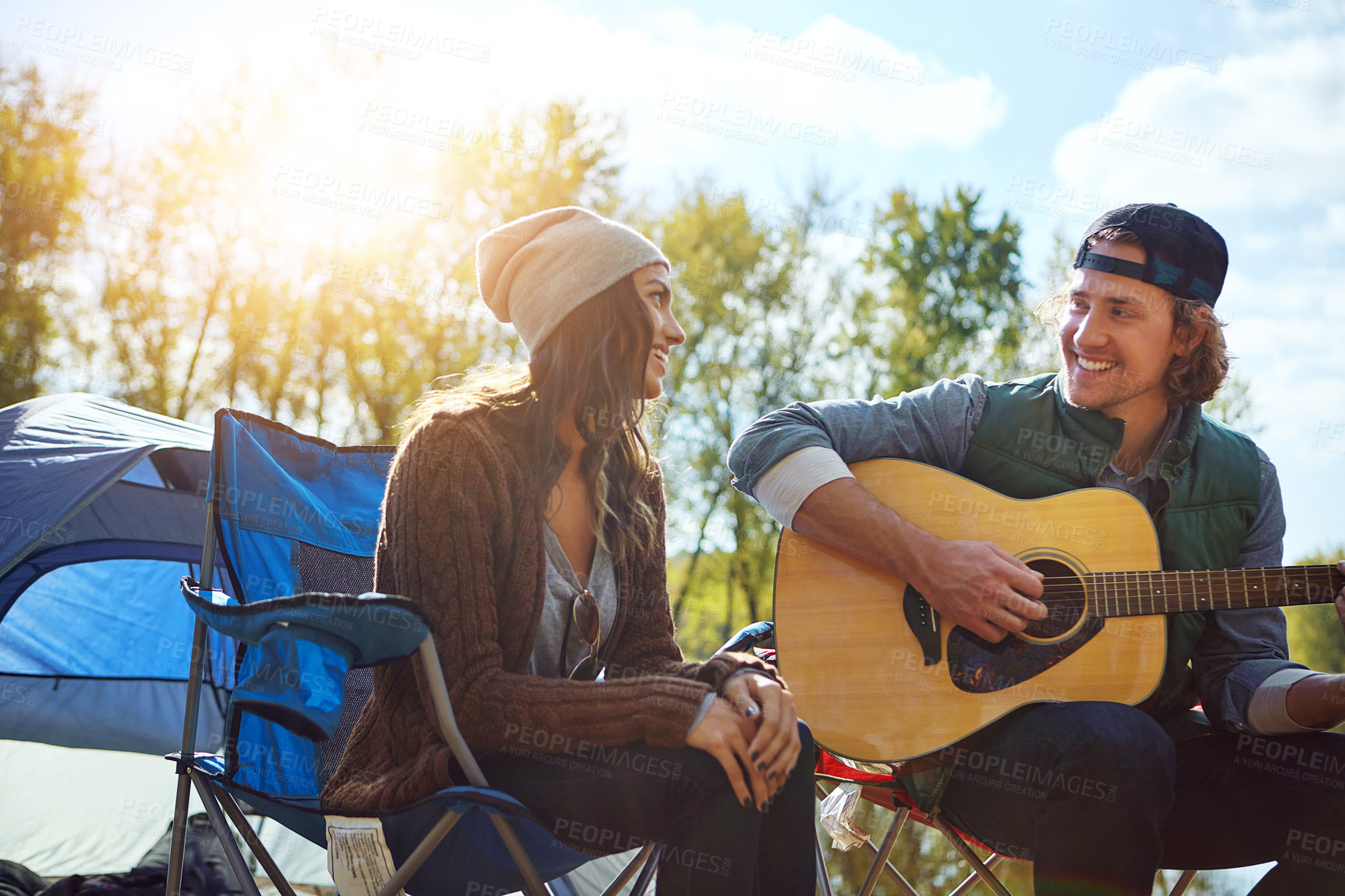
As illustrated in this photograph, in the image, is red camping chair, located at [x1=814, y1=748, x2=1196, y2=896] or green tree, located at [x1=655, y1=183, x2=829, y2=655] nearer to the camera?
red camping chair, located at [x1=814, y1=748, x2=1196, y2=896]

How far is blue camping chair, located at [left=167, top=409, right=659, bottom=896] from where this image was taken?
1220mm

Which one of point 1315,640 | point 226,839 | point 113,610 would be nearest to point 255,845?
point 226,839

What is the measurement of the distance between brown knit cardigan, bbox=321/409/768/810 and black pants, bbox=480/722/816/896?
32 millimetres

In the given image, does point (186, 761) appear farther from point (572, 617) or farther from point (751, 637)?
point (751, 637)

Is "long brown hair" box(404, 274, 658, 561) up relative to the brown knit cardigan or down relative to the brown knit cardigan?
up

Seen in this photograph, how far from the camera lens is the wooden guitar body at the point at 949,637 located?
5.33 ft

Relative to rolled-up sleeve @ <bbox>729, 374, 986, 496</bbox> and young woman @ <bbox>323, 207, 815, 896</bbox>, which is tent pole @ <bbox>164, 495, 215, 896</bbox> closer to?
young woman @ <bbox>323, 207, 815, 896</bbox>

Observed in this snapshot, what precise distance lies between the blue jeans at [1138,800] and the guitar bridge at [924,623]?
0.15 m

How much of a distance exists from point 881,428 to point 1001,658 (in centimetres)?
50

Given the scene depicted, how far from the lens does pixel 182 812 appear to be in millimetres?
1604

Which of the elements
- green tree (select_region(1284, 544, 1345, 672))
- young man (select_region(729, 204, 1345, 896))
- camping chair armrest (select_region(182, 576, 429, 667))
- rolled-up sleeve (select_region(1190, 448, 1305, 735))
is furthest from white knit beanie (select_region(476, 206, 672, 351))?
green tree (select_region(1284, 544, 1345, 672))

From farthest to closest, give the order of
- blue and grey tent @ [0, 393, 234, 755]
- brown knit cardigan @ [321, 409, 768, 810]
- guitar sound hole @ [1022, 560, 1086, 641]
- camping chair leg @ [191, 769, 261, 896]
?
1. blue and grey tent @ [0, 393, 234, 755]
2. guitar sound hole @ [1022, 560, 1086, 641]
3. camping chair leg @ [191, 769, 261, 896]
4. brown knit cardigan @ [321, 409, 768, 810]

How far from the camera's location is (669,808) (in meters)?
1.26

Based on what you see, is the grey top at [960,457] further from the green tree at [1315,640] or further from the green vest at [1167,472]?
the green tree at [1315,640]
